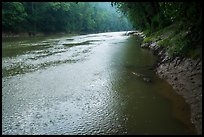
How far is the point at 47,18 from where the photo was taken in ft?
308

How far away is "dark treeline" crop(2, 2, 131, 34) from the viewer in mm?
71938

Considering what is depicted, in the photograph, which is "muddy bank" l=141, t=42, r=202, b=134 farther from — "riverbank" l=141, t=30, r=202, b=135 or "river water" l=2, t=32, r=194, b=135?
"river water" l=2, t=32, r=194, b=135

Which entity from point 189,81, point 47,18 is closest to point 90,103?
Answer: point 189,81

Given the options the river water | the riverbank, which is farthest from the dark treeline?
the riverbank

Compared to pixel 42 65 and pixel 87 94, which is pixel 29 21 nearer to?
pixel 42 65

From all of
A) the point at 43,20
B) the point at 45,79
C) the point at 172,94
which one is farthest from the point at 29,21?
the point at 172,94

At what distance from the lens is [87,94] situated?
1350cm

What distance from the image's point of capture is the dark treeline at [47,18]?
2832 inches

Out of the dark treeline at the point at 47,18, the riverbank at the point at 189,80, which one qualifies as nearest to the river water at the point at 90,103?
the riverbank at the point at 189,80

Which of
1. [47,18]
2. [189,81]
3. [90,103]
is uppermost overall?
[47,18]

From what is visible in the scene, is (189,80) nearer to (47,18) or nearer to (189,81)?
(189,81)

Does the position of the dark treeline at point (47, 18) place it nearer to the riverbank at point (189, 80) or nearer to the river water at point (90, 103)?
the river water at point (90, 103)

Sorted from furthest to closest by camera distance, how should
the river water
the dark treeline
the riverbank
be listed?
the dark treeline < the riverbank < the river water

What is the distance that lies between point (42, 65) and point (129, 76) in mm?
8143
